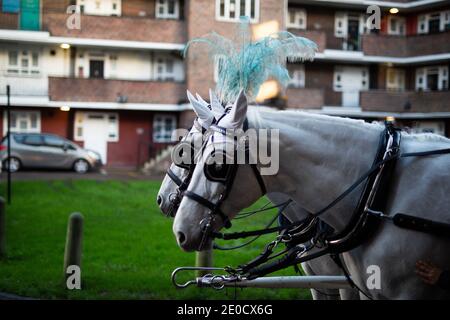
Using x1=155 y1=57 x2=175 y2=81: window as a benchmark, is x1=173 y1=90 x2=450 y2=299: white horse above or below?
below

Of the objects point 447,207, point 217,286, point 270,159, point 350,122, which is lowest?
point 217,286

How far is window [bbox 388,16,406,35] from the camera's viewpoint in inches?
1232

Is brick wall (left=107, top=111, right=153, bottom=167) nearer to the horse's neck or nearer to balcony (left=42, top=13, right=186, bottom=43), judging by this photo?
balcony (left=42, top=13, right=186, bottom=43)

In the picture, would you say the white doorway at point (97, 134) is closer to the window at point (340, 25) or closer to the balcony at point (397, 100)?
the window at point (340, 25)

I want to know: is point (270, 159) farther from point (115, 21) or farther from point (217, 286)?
point (115, 21)

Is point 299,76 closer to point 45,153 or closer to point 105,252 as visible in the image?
point 45,153

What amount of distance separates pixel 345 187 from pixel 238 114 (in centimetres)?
85

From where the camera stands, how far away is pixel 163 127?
110 ft

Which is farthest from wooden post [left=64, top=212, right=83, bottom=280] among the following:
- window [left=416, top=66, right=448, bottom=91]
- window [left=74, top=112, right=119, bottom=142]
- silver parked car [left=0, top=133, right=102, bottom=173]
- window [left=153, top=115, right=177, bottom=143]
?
window [left=153, top=115, right=177, bottom=143]

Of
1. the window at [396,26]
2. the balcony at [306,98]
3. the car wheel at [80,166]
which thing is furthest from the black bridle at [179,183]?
the window at [396,26]

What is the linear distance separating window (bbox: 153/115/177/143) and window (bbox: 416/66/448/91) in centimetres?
1359
